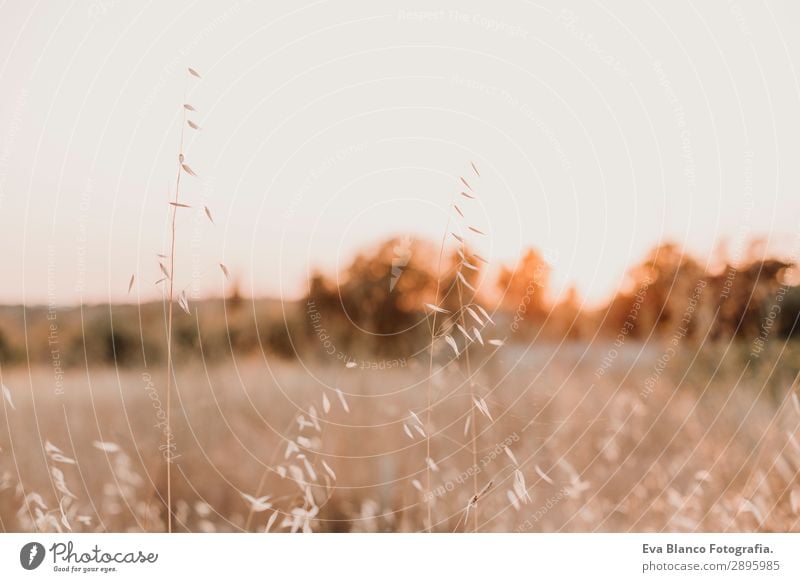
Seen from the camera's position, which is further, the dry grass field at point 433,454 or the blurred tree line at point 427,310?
the blurred tree line at point 427,310

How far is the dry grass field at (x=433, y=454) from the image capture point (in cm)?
132

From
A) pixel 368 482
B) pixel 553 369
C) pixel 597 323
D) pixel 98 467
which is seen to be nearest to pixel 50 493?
pixel 98 467

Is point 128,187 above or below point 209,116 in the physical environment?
below

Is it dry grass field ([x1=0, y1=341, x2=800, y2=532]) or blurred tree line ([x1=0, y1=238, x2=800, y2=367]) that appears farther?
blurred tree line ([x1=0, y1=238, x2=800, y2=367])

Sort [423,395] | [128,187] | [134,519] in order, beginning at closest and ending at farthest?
[134,519] < [128,187] < [423,395]

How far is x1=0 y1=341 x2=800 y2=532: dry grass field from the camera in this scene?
4.32ft

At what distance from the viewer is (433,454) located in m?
1.40

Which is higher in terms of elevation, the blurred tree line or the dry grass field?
the blurred tree line

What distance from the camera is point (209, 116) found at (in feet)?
4.61

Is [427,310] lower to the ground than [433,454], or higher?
higher

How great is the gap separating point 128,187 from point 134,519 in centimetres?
77

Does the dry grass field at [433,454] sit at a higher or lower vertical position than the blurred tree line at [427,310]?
lower
